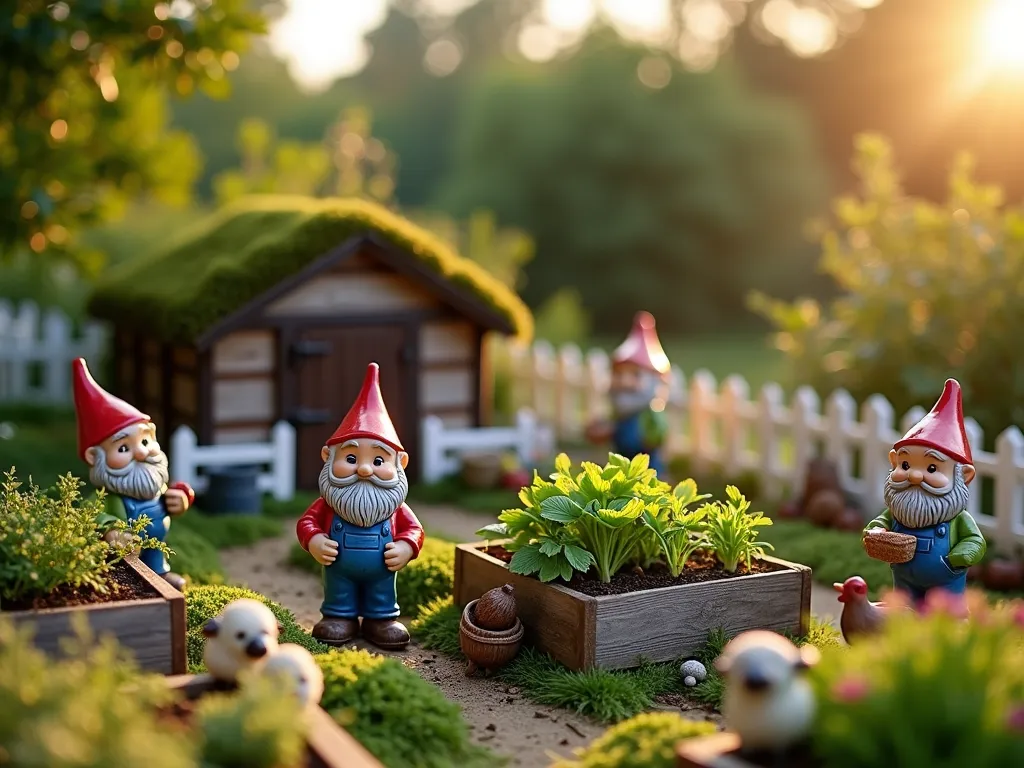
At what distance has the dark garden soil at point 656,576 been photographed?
646 centimetres

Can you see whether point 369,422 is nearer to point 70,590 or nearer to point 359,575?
point 359,575

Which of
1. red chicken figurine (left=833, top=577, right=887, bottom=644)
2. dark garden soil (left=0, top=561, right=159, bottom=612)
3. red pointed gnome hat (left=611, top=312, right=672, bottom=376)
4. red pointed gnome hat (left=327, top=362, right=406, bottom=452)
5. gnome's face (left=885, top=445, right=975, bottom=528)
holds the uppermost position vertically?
red pointed gnome hat (left=611, top=312, right=672, bottom=376)

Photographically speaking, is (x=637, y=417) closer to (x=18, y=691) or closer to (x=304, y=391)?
(x=304, y=391)

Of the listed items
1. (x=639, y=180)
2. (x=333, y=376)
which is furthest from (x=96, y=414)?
(x=639, y=180)

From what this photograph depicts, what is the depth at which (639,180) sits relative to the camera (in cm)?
3069

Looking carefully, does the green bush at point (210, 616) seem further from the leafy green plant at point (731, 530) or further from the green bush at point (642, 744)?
the leafy green plant at point (731, 530)

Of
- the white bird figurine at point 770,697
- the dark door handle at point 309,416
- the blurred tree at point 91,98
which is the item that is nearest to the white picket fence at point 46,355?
the blurred tree at point 91,98

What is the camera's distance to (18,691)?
393cm

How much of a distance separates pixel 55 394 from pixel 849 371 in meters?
9.34

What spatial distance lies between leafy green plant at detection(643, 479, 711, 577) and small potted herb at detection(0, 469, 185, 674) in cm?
251

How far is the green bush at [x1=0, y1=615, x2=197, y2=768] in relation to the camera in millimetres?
3498

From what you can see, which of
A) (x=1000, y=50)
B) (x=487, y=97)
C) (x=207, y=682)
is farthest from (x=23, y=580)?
(x=487, y=97)

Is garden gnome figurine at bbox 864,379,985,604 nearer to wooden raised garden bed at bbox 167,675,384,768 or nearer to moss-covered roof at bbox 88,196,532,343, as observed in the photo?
wooden raised garden bed at bbox 167,675,384,768

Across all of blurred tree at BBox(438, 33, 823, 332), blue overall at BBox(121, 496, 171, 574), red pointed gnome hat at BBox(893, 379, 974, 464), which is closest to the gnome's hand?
blue overall at BBox(121, 496, 171, 574)
